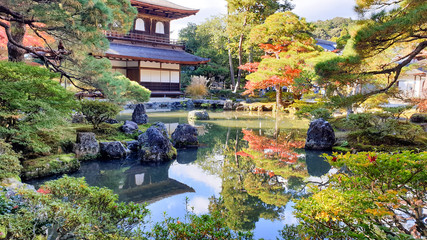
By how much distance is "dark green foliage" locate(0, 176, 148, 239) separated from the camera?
7.13 ft

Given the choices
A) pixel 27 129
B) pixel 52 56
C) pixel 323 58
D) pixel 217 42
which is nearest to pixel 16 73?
pixel 27 129

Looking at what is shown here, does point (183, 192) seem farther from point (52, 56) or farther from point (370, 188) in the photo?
point (52, 56)

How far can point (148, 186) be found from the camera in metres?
5.09

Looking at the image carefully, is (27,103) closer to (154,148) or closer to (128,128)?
(154,148)

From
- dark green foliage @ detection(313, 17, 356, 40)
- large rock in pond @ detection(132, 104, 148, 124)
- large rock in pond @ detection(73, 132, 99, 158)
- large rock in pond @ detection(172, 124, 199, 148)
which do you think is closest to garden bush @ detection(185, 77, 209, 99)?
large rock in pond @ detection(132, 104, 148, 124)

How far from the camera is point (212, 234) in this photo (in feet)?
7.82

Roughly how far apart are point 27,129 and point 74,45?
2058 millimetres

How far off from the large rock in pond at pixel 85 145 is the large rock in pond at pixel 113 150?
0.18 metres

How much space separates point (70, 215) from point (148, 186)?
2838 mm

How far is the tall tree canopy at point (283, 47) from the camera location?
577 inches

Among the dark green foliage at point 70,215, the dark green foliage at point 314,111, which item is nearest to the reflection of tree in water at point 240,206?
the dark green foliage at point 70,215

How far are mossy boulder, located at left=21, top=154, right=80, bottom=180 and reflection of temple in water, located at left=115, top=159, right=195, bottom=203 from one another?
40.5 inches

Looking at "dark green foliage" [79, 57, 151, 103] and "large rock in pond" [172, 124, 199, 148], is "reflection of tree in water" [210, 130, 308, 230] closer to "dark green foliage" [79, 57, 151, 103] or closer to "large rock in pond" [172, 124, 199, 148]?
"large rock in pond" [172, 124, 199, 148]

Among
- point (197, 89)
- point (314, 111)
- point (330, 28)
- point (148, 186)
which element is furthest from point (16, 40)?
point (330, 28)
